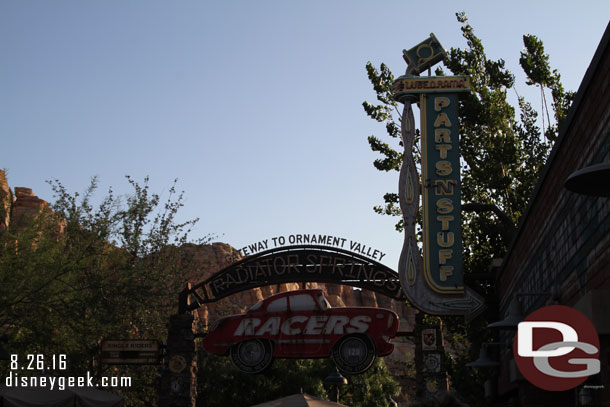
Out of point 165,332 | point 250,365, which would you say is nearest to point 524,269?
point 250,365

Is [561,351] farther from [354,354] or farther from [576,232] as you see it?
[354,354]

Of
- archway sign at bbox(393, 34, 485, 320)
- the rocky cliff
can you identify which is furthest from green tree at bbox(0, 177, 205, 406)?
the rocky cliff

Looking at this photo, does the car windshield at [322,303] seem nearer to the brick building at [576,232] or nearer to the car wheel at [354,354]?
the car wheel at [354,354]

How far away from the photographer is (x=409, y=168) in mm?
18250

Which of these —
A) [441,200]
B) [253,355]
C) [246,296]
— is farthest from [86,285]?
[246,296]

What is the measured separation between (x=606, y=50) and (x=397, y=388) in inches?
1931

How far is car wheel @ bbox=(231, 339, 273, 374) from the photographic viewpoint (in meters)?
23.7

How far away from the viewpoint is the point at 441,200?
16.7 meters

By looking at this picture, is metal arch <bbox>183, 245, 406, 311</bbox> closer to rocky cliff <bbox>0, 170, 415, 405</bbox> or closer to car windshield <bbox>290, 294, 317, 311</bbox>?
car windshield <bbox>290, 294, 317, 311</bbox>

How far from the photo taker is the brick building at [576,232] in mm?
8195

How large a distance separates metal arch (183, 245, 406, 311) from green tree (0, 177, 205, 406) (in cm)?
258

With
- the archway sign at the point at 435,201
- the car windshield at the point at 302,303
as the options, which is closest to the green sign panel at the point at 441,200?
the archway sign at the point at 435,201

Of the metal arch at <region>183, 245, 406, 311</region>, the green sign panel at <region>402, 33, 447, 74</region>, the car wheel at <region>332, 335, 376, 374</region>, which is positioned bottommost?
the car wheel at <region>332, 335, 376, 374</region>

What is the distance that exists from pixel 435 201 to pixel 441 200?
14 centimetres
